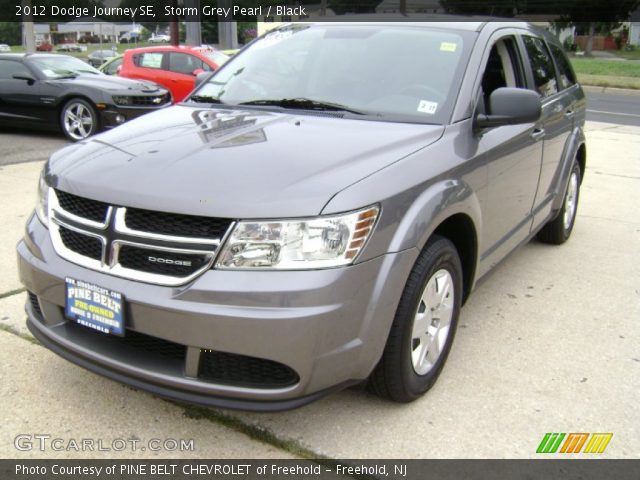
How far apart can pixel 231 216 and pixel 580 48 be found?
57.8 m

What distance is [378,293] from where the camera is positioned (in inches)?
95.3

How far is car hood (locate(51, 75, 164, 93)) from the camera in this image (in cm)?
985

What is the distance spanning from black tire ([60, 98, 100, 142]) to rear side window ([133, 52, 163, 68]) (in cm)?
332

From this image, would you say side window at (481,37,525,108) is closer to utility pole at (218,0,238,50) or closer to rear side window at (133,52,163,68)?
rear side window at (133,52,163,68)

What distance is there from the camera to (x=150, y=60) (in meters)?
12.9

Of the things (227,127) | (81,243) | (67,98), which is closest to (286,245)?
(81,243)

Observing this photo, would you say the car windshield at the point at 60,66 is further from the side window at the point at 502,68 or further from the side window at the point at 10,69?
the side window at the point at 502,68

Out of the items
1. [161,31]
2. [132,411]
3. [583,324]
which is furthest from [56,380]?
[161,31]

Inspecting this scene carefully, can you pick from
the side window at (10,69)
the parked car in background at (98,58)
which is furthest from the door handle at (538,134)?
the parked car in background at (98,58)

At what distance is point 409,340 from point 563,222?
119 inches

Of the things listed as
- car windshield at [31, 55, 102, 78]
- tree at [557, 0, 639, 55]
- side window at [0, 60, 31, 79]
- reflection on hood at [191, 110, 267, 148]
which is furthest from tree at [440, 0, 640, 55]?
reflection on hood at [191, 110, 267, 148]

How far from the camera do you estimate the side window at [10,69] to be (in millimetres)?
10281

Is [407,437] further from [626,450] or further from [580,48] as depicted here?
[580,48]

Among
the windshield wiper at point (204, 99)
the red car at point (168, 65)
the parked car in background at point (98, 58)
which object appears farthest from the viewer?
the parked car in background at point (98, 58)
